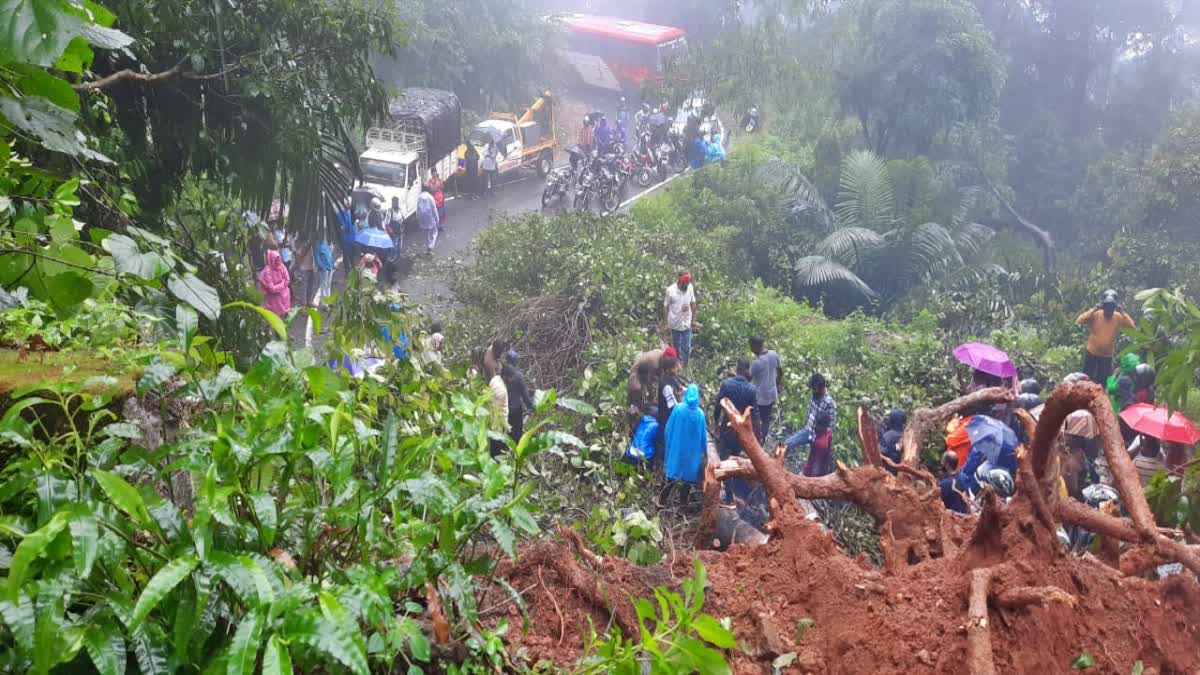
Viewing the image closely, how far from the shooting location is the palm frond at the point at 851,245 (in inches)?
599

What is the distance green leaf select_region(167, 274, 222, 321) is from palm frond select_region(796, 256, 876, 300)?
494 inches

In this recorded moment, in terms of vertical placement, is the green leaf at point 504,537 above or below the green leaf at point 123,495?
below

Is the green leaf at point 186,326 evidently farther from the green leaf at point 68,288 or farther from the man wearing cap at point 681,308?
the man wearing cap at point 681,308

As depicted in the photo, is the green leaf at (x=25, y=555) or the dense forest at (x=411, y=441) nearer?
the green leaf at (x=25, y=555)

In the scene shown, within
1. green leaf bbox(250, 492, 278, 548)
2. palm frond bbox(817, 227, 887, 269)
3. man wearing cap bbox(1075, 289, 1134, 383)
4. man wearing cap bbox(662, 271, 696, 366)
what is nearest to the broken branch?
green leaf bbox(250, 492, 278, 548)

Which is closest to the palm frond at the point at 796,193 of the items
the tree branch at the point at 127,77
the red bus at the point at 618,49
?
the red bus at the point at 618,49

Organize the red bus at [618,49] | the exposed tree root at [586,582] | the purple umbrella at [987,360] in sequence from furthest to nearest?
the red bus at [618,49]
the purple umbrella at [987,360]
the exposed tree root at [586,582]

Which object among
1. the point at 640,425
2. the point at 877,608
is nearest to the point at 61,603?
the point at 877,608

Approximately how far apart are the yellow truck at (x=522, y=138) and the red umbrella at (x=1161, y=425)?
568 inches

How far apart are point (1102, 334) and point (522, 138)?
13.6 metres

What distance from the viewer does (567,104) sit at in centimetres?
2892

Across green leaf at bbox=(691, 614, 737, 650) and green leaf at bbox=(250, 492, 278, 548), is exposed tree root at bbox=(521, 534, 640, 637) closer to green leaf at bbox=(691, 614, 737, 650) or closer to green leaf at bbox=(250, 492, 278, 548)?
green leaf at bbox=(691, 614, 737, 650)

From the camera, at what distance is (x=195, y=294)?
249cm

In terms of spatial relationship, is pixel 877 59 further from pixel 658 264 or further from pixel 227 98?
pixel 227 98
